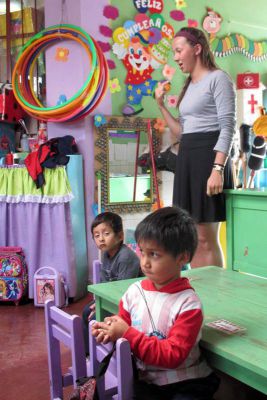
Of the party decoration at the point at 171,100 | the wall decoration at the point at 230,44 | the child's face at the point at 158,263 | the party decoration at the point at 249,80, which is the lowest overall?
the child's face at the point at 158,263

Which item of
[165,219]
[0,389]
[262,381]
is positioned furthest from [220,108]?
[0,389]

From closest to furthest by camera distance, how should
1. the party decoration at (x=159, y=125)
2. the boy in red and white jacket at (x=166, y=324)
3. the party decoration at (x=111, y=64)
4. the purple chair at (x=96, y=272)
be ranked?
1. the boy in red and white jacket at (x=166, y=324)
2. the purple chair at (x=96, y=272)
3. the party decoration at (x=111, y=64)
4. the party decoration at (x=159, y=125)

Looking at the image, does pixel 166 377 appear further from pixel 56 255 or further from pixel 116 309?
pixel 56 255

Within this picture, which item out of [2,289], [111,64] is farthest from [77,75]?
[2,289]

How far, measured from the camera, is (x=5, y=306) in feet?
11.5

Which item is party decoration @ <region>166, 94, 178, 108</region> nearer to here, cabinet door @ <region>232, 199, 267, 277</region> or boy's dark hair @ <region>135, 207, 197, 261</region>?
cabinet door @ <region>232, 199, 267, 277</region>

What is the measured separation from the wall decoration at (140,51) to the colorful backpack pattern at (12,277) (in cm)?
148

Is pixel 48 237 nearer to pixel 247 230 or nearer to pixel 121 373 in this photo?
pixel 247 230

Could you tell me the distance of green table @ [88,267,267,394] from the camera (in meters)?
1.07

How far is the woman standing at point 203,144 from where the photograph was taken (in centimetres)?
228

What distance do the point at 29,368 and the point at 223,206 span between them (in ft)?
4.24

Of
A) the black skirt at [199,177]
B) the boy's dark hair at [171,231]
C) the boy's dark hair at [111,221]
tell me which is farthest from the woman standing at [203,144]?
the boy's dark hair at [171,231]

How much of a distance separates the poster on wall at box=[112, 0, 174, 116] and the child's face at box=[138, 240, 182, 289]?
2.76m

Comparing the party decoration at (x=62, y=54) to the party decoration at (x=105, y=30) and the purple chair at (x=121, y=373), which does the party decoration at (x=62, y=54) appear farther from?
the purple chair at (x=121, y=373)
